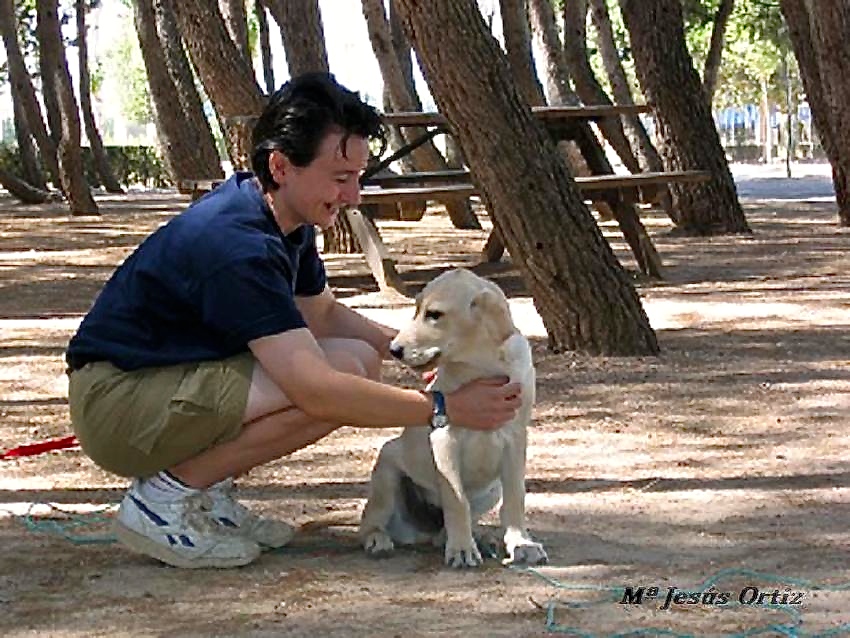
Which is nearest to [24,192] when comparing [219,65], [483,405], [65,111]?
[65,111]

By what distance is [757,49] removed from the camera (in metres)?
66.8

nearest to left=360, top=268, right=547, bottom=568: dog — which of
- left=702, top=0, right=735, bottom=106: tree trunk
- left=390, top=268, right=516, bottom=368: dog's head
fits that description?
left=390, top=268, right=516, bottom=368: dog's head

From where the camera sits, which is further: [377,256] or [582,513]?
[377,256]

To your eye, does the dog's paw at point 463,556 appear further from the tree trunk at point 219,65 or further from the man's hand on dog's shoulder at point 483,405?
the tree trunk at point 219,65

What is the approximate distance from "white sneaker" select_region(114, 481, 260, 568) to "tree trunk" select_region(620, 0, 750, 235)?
43.1 feet

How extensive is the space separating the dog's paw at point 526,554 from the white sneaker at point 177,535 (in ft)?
2.36

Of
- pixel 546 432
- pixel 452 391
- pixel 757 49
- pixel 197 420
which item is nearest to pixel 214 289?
pixel 197 420

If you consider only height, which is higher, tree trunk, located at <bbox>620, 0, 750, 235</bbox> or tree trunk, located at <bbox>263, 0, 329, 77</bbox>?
tree trunk, located at <bbox>263, 0, 329, 77</bbox>

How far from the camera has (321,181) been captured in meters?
4.40

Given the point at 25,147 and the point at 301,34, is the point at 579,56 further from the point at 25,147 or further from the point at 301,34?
the point at 25,147

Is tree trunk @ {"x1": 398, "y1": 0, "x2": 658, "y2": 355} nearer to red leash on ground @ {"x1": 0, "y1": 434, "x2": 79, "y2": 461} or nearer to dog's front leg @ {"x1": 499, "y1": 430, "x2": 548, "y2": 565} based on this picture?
red leash on ground @ {"x1": 0, "y1": 434, "x2": 79, "y2": 461}

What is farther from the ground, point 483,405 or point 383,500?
point 483,405

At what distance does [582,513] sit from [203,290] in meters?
1.52

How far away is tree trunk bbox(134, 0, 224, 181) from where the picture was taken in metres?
21.9
